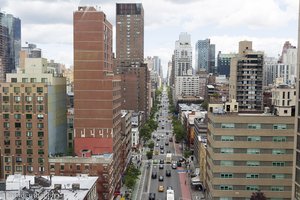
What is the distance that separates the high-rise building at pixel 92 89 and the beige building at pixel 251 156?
2308 cm

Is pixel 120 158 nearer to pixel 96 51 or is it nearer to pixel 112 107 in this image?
pixel 112 107

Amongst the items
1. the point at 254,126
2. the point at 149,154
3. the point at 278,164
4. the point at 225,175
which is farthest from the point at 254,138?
the point at 149,154

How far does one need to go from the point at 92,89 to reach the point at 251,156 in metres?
34.5

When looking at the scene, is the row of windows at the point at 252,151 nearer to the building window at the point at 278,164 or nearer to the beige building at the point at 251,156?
the beige building at the point at 251,156

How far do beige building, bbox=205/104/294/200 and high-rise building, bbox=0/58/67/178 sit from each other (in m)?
34.0

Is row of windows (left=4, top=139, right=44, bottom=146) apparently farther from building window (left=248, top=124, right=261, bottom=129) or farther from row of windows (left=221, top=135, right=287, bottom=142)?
building window (left=248, top=124, right=261, bottom=129)

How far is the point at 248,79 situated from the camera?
141 meters

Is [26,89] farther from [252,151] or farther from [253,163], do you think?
[253,163]

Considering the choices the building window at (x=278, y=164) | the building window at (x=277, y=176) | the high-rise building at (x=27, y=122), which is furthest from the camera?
the high-rise building at (x=27, y=122)

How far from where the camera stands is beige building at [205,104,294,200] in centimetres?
6981

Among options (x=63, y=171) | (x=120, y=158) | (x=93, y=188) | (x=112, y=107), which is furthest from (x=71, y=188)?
(x=120, y=158)

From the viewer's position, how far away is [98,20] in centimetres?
8012

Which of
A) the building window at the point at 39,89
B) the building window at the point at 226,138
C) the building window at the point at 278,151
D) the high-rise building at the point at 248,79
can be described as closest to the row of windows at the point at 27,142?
the building window at the point at 39,89

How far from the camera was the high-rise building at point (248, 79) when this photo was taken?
140 metres
